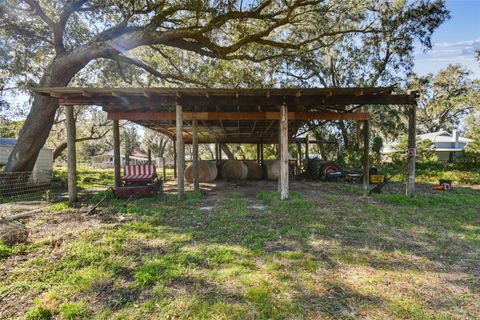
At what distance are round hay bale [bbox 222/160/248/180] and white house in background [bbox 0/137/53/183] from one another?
8.17 meters

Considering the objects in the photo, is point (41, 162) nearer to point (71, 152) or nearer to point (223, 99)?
point (71, 152)

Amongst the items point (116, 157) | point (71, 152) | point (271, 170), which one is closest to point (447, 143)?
point (271, 170)

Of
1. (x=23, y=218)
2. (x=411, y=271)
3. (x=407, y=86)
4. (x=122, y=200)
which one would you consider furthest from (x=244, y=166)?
(x=407, y=86)

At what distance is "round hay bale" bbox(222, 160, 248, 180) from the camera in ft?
45.5

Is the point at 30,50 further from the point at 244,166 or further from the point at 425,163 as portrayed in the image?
the point at 425,163

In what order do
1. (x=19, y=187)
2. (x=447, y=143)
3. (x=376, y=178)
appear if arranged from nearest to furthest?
(x=19, y=187), (x=376, y=178), (x=447, y=143)

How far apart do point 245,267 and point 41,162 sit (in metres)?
13.5

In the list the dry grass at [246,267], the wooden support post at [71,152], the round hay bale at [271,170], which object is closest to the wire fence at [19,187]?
the wooden support post at [71,152]

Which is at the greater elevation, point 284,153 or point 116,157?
point 284,153

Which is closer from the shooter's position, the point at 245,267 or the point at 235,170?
the point at 245,267

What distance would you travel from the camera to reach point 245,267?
10.3 ft

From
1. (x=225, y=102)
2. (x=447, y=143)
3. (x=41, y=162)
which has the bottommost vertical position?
(x=41, y=162)

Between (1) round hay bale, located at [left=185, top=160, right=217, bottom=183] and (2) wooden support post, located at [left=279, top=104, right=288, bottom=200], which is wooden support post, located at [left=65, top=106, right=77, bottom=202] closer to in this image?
(1) round hay bale, located at [left=185, top=160, right=217, bottom=183]

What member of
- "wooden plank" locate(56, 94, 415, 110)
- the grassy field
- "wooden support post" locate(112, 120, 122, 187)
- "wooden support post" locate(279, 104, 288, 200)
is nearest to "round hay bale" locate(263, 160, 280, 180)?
"wooden support post" locate(279, 104, 288, 200)
